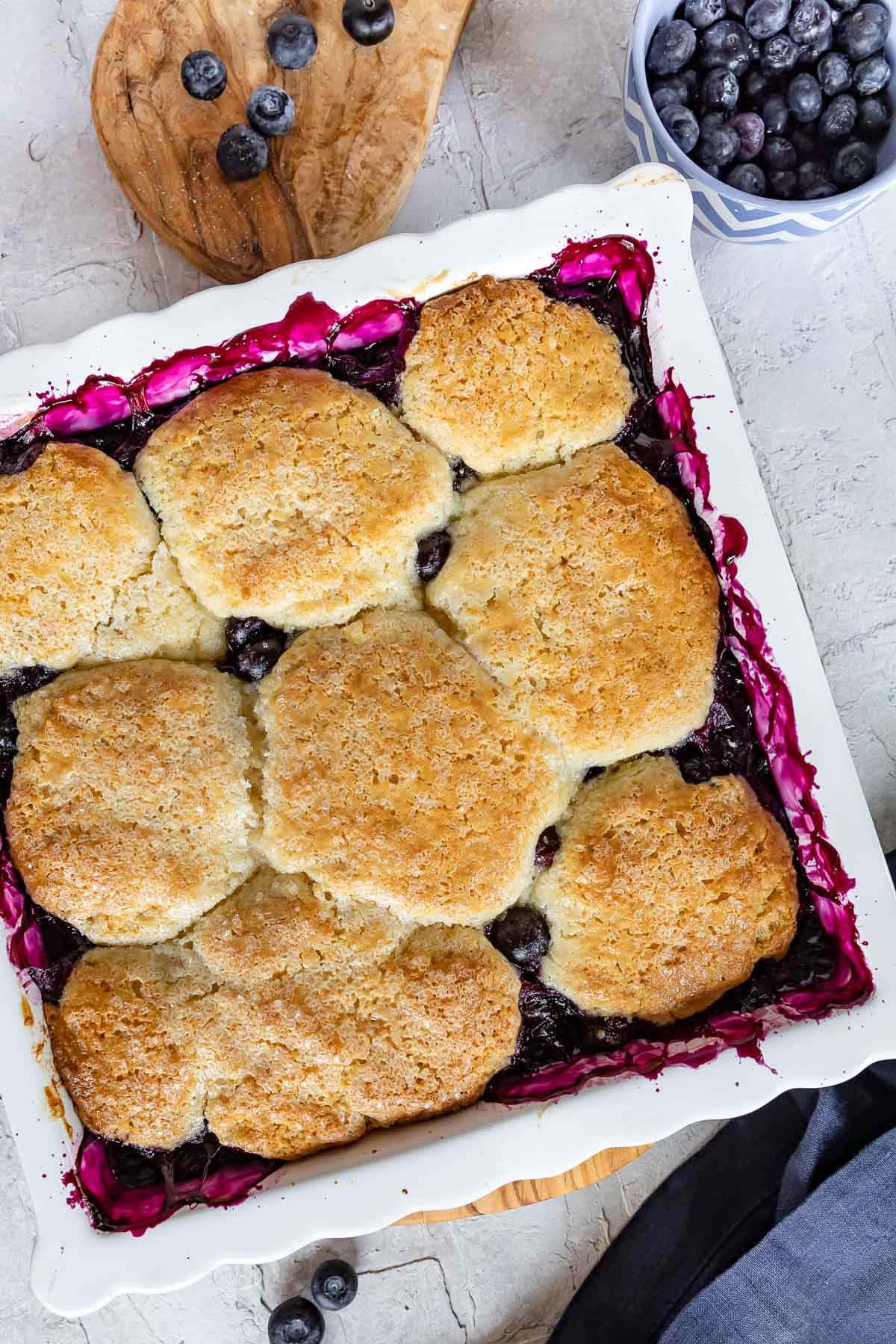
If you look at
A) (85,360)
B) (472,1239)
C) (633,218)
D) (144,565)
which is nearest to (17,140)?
(85,360)

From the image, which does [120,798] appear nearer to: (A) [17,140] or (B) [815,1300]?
(A) [17,140]

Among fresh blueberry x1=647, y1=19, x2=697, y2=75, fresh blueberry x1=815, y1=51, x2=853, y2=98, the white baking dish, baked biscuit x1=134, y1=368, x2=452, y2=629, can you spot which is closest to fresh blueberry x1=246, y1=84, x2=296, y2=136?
the white baking dish

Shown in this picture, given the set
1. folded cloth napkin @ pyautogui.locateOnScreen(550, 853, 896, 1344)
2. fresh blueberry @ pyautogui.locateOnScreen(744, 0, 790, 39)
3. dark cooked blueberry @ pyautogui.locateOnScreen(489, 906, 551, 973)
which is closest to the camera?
dark cooked blueberry @ pyautogui.locateOnScreen(489, 906, 551, 973)

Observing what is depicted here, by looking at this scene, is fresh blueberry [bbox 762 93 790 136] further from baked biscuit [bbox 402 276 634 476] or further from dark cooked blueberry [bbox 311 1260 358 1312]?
dark cooked blueberry [bbox 311 1260 358 1312]

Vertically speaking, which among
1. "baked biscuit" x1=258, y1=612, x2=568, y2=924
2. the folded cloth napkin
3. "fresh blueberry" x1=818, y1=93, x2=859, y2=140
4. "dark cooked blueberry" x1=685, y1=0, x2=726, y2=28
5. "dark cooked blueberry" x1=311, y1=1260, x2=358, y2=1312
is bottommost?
the folded cloth napkin

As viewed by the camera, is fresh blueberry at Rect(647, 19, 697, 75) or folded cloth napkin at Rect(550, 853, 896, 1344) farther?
folded cloth napkin at Rect(550, 853, 896, 1344)

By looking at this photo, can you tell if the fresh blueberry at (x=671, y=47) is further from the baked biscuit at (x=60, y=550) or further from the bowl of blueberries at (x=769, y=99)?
the baked biscuit at (x=60, y=550)
